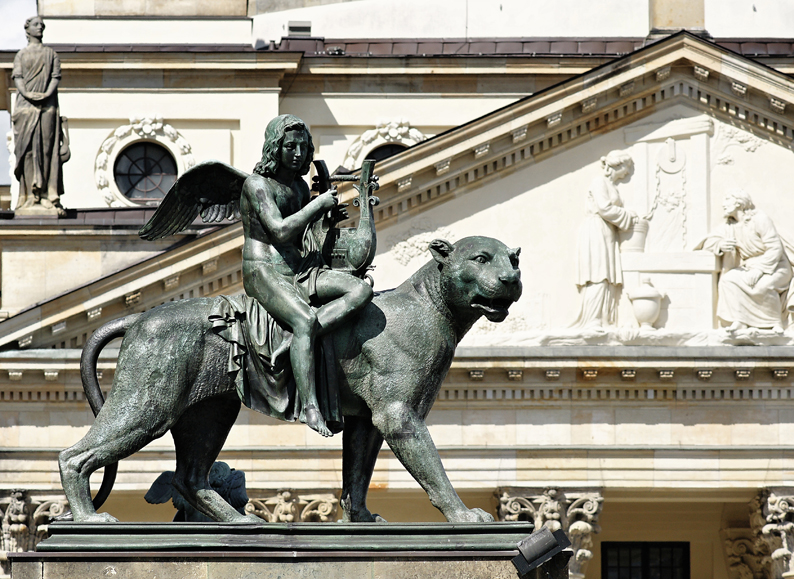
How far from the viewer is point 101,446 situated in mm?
9398

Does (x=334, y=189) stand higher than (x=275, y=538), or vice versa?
(x=334, y=189)

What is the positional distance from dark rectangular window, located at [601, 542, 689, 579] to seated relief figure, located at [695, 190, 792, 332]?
605 centimetres

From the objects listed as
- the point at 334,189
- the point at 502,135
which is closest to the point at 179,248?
the point at 502,135

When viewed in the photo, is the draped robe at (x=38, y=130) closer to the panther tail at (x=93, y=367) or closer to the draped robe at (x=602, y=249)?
the draped robe at (x=602, y=249)

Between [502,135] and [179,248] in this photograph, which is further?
[502,135]

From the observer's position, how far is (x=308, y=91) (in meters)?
41.6

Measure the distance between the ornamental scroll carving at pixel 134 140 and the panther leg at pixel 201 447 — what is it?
101ft

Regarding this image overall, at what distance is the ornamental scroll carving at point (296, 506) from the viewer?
3222 cm

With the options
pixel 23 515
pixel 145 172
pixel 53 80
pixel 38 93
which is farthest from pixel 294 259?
pixel 145 172

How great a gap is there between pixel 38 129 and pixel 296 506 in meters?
8.15

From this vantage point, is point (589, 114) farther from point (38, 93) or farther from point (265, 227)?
point (265, 227)

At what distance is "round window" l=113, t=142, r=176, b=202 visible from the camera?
40219 millimetres

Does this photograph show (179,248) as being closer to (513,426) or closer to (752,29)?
(513,426)

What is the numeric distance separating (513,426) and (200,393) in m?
23.7
